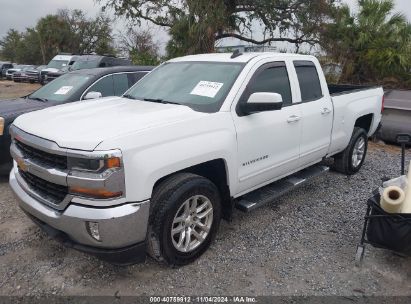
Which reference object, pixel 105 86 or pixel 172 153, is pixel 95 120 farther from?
pixel 105 86

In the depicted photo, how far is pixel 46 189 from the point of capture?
10.0 feet

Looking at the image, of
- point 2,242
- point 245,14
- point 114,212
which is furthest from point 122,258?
point 245,14

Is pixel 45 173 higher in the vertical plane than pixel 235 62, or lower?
lower

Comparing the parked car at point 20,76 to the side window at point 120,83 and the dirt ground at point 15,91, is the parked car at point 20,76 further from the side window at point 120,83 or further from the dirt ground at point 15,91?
the side window at point 120,83

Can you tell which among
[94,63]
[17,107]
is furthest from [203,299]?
[94,63]

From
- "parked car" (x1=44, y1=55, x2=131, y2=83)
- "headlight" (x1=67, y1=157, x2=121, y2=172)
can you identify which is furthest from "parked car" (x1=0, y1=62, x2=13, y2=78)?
"headlight" (x1=67, y1=157, x2=121, y2=172)

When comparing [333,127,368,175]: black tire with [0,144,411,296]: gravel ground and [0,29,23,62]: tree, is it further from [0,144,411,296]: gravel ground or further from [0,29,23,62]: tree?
[0,29,23,62]: tree

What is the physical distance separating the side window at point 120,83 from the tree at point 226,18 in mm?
8683

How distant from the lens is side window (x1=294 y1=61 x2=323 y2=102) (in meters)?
4.55

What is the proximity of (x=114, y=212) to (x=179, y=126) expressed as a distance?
88 cm

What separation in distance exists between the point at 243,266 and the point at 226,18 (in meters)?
13.6

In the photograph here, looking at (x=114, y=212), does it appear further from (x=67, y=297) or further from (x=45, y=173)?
(x=67, y=297)

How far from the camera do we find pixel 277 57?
4281 mm

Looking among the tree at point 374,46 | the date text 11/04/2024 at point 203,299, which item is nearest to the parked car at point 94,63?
the tree at point 374,46
